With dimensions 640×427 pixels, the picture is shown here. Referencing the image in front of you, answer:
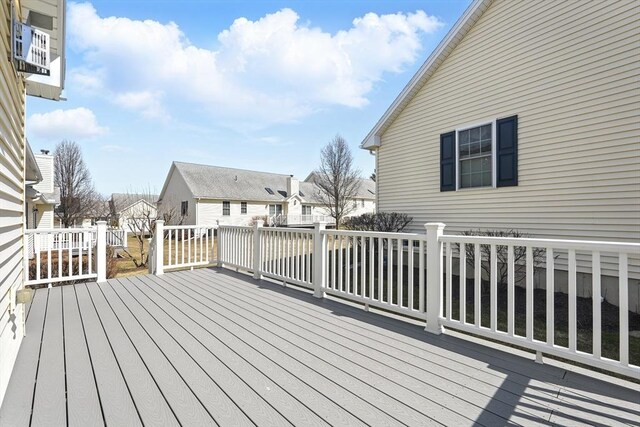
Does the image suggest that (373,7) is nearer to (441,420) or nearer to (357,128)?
(441,420)

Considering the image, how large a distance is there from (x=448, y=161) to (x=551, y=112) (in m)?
1.95

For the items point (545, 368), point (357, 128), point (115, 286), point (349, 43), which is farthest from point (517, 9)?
point (357, 128)

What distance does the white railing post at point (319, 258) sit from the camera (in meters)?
4.14

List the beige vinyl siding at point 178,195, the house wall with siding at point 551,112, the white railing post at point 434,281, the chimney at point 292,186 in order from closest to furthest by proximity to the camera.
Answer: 1. the white railing post at point 434,281
2. the house wall with siding at point 551,112
3. the beige vinyl siding at point 178,195
4. the chimney at point 292,186

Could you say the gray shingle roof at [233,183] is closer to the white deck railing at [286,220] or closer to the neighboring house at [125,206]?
the white deck railing at [286,220]

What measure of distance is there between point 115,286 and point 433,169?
6.55 metres

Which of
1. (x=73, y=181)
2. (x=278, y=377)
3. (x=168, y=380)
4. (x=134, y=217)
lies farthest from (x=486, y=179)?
(x=73, y=181)

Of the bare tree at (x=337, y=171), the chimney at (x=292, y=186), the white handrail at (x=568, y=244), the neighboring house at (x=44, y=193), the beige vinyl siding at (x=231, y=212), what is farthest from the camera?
the chimney at (x=292, y=186)

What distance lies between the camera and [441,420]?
1.69 m

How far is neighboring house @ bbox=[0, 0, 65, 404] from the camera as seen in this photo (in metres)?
2.08

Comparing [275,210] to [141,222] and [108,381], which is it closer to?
[141,222]

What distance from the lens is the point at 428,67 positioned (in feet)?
23.2

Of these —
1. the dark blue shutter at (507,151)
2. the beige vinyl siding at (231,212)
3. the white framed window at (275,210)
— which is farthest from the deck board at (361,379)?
the white framed window at (275,210)

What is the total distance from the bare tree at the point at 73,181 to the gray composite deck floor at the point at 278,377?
64.1ft
